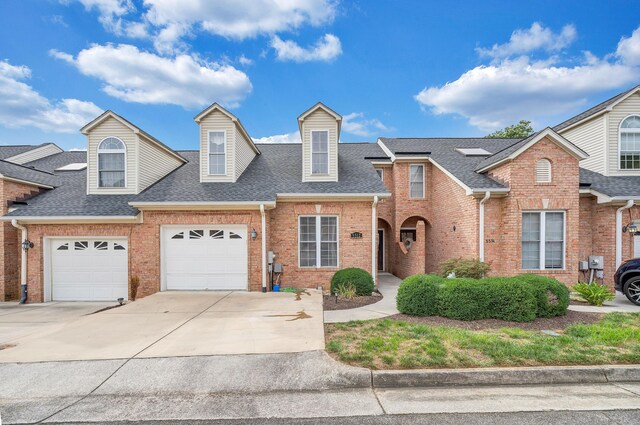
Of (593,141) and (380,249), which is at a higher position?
(593,141)

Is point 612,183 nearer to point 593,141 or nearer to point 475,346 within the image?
point 593,141

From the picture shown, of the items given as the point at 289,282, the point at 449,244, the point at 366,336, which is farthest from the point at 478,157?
the point at 366,336

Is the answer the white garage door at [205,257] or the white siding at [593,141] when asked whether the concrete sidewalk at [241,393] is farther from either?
the white siding at [593,141]

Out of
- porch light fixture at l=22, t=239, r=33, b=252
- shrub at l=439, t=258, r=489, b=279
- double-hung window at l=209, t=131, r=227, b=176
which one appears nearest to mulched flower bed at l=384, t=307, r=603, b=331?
shrub at l=439, t=258, r=489, b=279

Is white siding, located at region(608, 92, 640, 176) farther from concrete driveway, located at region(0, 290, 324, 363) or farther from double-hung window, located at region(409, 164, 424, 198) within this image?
concrete driveway, located at region(0, 290, 324, 363)

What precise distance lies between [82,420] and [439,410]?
14.2ft

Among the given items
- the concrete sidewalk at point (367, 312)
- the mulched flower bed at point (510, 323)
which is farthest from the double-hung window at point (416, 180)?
the mulched flower bed at point (510, 323)

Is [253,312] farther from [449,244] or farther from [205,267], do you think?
[449,244]

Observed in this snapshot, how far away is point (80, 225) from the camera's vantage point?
32.3 ft

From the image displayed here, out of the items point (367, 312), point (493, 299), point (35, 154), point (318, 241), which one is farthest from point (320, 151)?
point (35, 154)

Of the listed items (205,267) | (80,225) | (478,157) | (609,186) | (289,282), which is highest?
(478,157)

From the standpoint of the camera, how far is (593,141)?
39.3 ft

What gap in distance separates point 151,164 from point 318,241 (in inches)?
289

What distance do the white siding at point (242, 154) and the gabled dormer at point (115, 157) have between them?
138 inches
